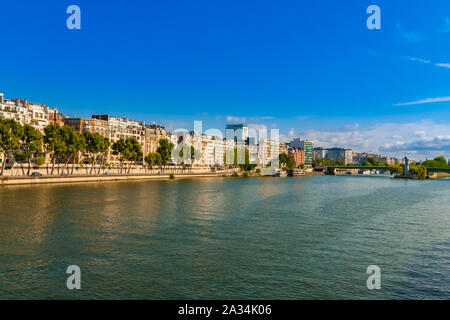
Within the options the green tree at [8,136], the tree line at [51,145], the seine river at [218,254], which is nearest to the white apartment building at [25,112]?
the tree line at [51,145]

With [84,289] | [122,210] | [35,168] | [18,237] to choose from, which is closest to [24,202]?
[122,210]

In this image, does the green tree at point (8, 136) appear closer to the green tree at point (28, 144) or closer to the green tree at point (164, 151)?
the green tree at point (28, 144)

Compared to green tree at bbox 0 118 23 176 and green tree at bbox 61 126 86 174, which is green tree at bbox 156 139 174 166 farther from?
green tree at bbox 0 118 23 176

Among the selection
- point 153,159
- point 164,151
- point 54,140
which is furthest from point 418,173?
point 54,140

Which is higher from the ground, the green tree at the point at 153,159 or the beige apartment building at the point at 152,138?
the beige apartment building at the point at 152,138

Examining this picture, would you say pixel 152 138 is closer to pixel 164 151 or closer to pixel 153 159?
→ pixel 164 151

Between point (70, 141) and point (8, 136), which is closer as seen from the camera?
point (8, 136)

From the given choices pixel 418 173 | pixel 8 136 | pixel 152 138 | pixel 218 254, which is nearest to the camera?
A: pixel 218 254

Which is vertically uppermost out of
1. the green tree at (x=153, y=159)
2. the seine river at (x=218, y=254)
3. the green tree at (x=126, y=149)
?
the green tree at (x=126, y=149)

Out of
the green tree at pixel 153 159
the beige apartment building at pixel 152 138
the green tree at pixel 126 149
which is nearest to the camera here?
the green tree at pixel 126 149

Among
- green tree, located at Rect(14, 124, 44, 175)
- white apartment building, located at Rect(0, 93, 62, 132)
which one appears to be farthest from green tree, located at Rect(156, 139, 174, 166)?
green tree, located at Rect(14, 124, 44, 175)

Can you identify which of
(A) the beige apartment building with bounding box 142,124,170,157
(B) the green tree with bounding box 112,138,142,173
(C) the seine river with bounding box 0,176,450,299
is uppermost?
(A) the beige apartment building with bounding box 142,124,170,157
